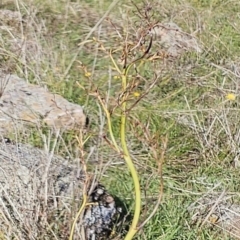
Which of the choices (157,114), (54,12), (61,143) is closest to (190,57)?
(157,114)

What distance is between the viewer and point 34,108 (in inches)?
136

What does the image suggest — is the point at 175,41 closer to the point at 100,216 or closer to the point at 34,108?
the point at 34,108

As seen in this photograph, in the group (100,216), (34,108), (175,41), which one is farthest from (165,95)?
(100,216)

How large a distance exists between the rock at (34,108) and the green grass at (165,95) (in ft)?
0.31

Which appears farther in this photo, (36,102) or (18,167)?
(36,102)

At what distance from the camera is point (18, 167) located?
2463mm

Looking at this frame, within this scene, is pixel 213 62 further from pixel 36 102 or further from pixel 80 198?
pixel 80 198

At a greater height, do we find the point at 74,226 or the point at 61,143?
the point at 74,226

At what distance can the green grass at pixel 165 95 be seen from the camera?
2.93 metres

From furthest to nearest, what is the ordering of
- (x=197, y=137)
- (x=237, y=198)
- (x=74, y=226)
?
(x=197, y=137), (x=237, y=198), (x=74, y=226)

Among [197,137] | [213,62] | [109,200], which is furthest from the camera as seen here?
[213,62]

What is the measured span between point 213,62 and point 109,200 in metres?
1.83

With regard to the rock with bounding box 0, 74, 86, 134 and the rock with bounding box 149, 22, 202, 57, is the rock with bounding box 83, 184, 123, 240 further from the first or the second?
the rock with bounding box 149, 22, 202, 57

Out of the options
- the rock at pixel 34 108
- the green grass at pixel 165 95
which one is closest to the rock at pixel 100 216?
the green grass at pixel 165 95
